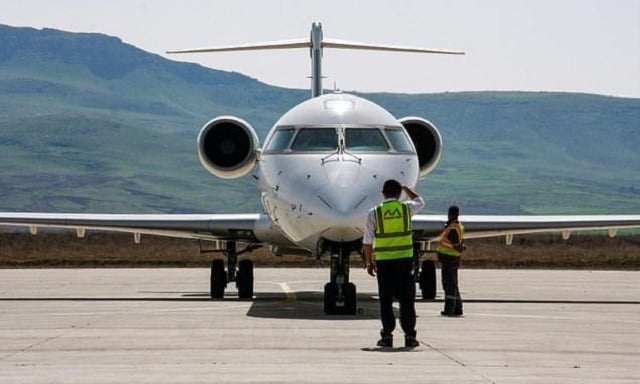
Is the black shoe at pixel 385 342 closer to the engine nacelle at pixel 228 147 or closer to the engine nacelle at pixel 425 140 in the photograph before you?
the engine nacelle at pixel 228 147

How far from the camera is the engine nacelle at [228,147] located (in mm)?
23797

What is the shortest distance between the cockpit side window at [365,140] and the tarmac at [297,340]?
2275 millimetres

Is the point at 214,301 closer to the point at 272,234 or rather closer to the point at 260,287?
the point at 272,234

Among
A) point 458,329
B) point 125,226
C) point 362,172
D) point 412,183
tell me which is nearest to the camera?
point 458,329

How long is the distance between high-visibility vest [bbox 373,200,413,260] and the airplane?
7.26 ft

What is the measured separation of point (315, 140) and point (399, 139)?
4.07 ft

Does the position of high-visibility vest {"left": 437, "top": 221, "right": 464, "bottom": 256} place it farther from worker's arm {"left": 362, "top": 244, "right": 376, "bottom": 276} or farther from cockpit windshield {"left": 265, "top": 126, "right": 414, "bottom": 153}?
worker's arm {"left": 362, "top": 244, "right": 376, "bottom": 276}

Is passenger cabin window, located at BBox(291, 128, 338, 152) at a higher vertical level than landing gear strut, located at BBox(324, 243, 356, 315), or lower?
higher

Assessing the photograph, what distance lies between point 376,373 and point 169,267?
34651mm

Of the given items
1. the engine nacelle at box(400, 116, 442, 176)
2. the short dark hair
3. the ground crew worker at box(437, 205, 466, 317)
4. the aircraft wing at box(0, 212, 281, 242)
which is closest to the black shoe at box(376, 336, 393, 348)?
the short dark hair

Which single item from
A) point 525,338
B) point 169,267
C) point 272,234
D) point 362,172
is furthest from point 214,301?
point 169,267

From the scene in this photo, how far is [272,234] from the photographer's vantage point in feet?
75.5

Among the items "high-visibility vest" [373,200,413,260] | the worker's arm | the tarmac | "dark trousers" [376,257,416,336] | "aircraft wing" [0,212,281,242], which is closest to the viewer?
the tarmac

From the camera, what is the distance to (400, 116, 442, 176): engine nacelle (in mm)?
24562
